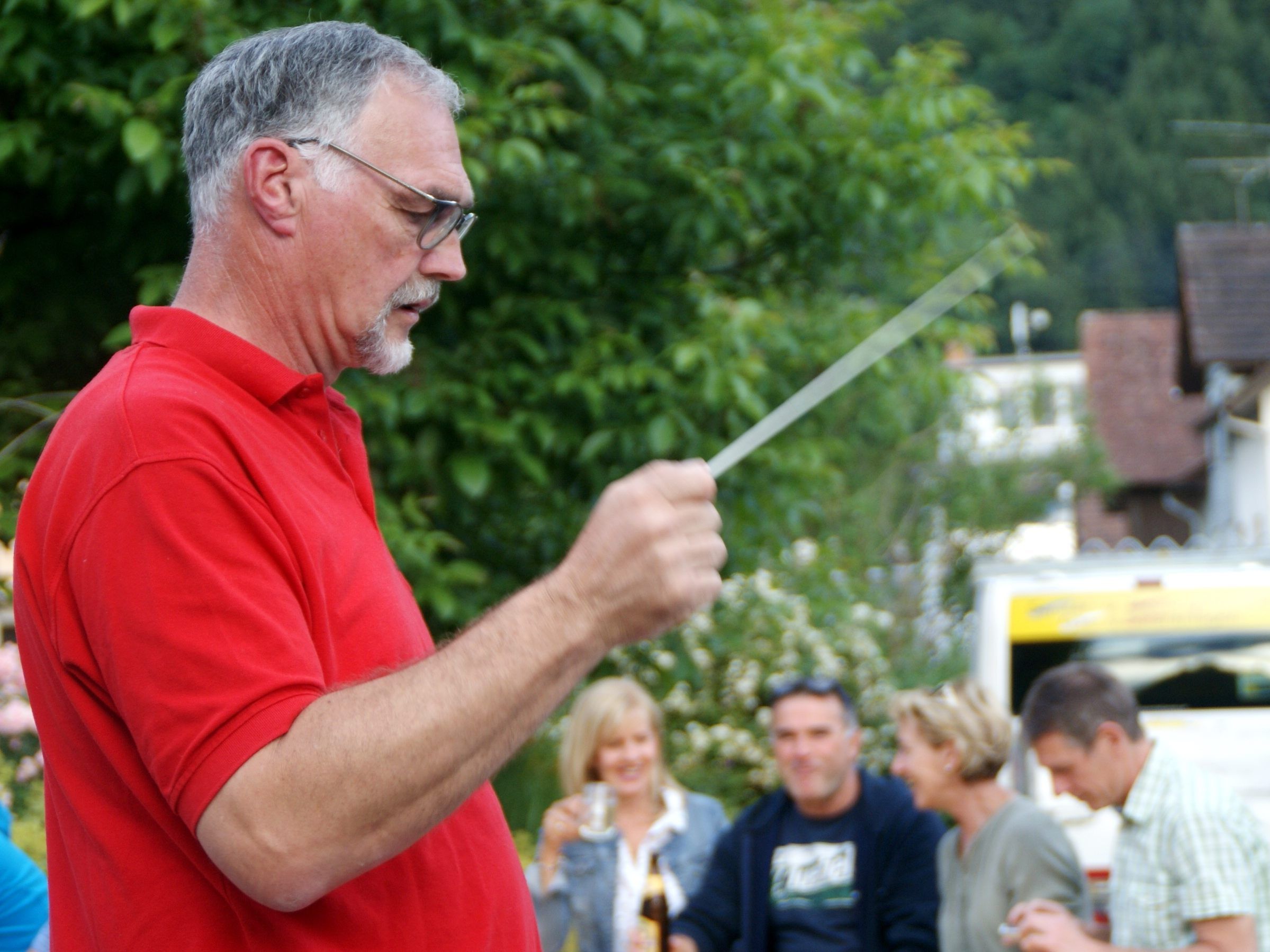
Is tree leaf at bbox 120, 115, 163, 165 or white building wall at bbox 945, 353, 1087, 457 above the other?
tree leaf at bbox 120, 115, 163, 165

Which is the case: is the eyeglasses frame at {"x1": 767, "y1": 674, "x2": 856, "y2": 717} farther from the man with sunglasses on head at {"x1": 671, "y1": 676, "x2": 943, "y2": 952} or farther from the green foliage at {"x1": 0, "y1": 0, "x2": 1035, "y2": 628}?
the green foliage at {"x1": 0, "y1": 0, "x2": 1035, "y2": 628}

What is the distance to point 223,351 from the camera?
1518mm

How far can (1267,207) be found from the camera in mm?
57219

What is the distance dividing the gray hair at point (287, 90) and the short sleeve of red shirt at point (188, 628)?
0.44 meters

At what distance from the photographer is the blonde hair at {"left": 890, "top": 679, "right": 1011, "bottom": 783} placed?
454 centimetres

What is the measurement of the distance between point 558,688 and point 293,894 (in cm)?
27

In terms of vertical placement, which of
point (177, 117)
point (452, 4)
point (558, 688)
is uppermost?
point (452, 4)

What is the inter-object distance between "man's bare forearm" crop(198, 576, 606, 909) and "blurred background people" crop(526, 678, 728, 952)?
10.8ft

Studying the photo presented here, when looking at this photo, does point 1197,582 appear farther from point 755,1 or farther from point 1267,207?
point 1267,207

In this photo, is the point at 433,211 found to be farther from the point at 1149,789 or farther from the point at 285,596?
the point at 1149,789

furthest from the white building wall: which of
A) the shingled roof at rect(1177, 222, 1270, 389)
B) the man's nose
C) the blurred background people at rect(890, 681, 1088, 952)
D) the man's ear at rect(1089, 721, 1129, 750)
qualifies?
the man's nose

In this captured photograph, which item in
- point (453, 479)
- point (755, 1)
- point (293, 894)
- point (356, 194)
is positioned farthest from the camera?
point (755, 1)

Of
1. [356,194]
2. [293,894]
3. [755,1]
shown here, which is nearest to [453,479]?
[755,1]

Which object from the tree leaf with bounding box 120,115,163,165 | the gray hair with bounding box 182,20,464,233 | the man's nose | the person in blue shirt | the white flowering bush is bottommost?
the white flowering bush
